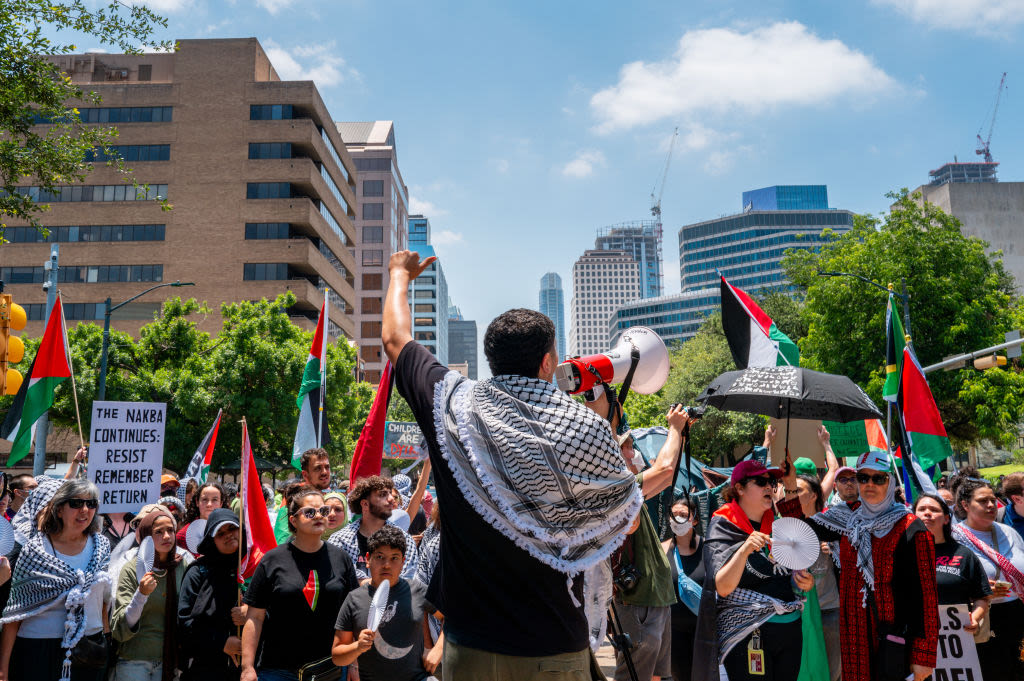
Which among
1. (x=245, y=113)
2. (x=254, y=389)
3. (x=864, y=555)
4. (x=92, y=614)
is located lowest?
(x=92, y=614)

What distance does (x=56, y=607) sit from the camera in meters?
5.33

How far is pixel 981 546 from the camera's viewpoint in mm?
6184

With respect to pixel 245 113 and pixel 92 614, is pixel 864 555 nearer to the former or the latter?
pixel 92 614

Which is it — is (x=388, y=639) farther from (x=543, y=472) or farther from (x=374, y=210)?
(x=374, y=210)

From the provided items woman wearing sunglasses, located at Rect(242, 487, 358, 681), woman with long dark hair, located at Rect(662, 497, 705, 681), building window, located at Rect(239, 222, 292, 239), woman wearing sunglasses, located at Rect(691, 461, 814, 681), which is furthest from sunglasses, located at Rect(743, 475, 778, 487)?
building window, located at Rect(239, 222, 292, 239)

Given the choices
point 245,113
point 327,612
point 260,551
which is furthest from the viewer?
point 245,113

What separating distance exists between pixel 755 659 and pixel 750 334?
180 inches

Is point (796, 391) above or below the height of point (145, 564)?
above

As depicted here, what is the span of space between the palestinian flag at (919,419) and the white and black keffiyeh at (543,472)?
21.3 feet

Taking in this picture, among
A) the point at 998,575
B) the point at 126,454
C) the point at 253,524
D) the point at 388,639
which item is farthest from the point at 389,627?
the point at 126,454

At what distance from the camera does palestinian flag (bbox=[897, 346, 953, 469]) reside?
8.19 m

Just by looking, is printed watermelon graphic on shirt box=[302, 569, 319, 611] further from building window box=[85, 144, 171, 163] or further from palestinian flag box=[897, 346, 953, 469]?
building window box=[85, 144, 171, 163]

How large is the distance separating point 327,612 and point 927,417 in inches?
257

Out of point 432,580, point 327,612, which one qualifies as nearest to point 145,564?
point 327,612
